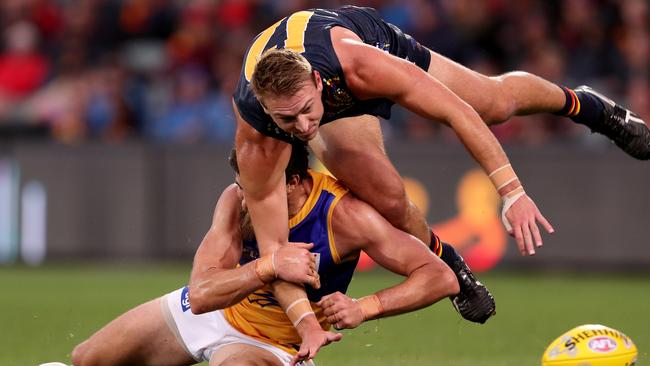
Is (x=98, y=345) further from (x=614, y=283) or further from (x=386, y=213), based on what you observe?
(x=614, y=283)

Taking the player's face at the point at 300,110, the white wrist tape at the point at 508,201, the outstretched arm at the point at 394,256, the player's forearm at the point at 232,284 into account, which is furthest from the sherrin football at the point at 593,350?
the player's face at the point at 300,110

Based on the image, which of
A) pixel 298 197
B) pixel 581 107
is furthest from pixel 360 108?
pixel 581 107

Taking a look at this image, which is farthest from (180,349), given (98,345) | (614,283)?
(614,283)

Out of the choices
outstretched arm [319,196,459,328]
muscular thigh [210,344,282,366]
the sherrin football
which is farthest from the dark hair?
the sherrin football

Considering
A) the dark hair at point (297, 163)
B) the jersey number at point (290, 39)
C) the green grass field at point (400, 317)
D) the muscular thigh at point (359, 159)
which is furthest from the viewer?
the green grass field at point (400, 317)

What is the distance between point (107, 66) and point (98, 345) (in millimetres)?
8512

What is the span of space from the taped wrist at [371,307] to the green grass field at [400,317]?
5.05 ft

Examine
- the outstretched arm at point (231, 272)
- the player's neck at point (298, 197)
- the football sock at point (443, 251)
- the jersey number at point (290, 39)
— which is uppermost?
the jersey number at point (290, 39)

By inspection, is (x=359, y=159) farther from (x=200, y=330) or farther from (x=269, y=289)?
(x=200, y=330)

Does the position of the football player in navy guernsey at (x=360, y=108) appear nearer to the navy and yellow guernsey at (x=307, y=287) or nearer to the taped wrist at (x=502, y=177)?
the taped wrist at (x=502, y=177)

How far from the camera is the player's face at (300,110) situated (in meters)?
5.82

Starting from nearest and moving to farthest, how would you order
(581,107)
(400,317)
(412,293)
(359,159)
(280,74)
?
(280,74), (412,293), (359,159), (581,107), (400,317)

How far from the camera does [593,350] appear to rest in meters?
6.27

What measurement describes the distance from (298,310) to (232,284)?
0.32 metres
